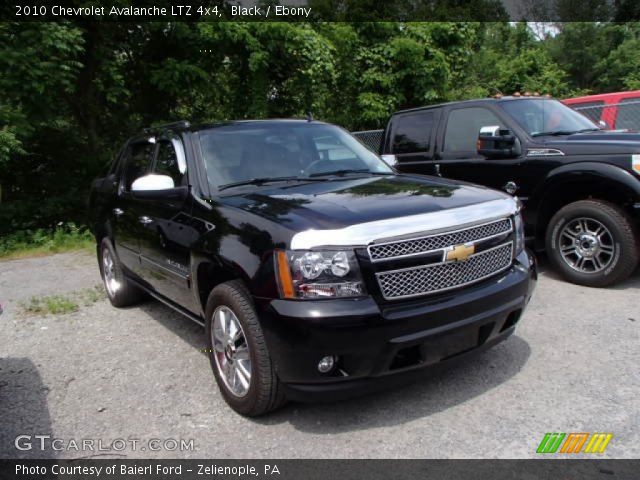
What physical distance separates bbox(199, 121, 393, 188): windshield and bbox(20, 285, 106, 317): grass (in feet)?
9.45

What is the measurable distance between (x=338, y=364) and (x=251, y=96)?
32.2 ft

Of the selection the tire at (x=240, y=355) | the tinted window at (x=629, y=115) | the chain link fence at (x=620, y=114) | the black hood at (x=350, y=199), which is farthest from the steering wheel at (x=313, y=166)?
the tinted window at (x=629, y=115)

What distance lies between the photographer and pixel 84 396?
11.8 ft

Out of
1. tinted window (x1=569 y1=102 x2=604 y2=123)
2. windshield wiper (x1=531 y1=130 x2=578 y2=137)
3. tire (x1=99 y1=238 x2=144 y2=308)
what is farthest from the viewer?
tinted window (x1=569 y1=102 x2=604 y2=123)

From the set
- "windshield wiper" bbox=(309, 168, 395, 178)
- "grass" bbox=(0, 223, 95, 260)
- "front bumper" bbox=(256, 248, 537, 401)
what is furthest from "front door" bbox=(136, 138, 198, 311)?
"grass" bbox=(0, 223, 95, 260)

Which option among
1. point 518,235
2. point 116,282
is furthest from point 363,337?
point 116,282

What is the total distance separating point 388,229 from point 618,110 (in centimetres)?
736

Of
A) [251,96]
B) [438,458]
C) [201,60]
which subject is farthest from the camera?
[251,96]

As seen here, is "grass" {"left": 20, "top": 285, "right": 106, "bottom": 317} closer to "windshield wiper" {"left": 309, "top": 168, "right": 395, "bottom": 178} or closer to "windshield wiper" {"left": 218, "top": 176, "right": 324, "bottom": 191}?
"windshield wiper" {"left": 218, "top": 176, "right": 324, "bottom": 191}

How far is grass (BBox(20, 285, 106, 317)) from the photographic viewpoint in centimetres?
556

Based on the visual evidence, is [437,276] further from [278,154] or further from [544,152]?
[544,152]

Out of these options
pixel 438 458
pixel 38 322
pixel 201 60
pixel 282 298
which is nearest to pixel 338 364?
pixel 282 298

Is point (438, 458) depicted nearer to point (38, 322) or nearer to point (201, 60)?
point (38, 322)

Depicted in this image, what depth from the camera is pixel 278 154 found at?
3.97 meters
